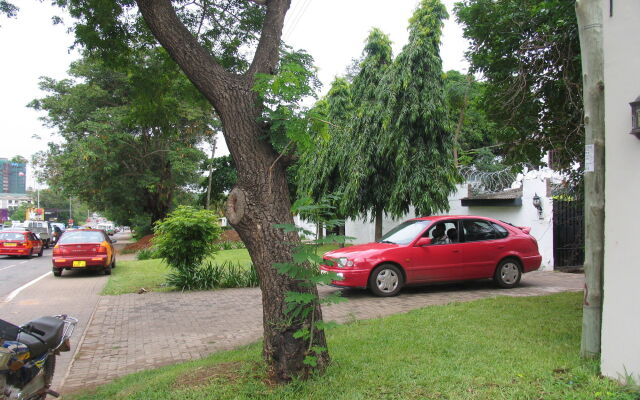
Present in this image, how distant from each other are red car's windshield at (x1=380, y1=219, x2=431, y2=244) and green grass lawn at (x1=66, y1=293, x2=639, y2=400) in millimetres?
3287

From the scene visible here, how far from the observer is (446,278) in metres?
9.27

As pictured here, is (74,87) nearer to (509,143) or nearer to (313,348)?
(509,143)

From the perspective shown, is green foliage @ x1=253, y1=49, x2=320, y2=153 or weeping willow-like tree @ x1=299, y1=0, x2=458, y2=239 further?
weeping willow-like tree @ x1=299, y1=0, x2=458, y2=239

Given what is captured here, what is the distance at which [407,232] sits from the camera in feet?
31.6

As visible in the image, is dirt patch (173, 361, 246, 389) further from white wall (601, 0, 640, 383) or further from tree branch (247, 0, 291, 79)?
white wall (601, 0, 640, 383)

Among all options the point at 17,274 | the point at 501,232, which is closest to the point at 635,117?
the point at 501,232

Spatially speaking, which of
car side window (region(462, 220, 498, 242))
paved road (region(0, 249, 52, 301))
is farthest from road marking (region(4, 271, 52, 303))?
car side window (region(462, 220, 498, 242))

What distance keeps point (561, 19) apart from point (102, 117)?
26.8 m

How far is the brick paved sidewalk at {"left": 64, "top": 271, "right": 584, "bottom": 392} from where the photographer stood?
586 cm

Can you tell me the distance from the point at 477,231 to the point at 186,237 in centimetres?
689

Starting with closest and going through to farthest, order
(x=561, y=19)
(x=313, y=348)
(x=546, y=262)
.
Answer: (x=313, y=348) < (x=561, y=19) < (x=546, y=262)

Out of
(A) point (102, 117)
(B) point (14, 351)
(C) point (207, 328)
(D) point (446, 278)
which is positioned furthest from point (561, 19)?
(A) point (102, 117)

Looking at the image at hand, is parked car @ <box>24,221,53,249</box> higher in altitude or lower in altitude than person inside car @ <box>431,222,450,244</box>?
lower

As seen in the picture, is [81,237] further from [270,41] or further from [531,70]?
[531,70]
